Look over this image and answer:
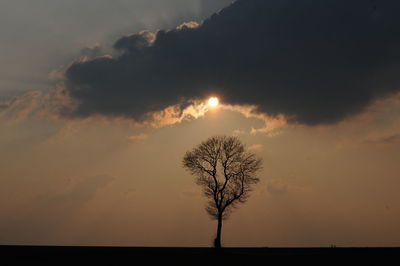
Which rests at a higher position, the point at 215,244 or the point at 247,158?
the point at 247,158

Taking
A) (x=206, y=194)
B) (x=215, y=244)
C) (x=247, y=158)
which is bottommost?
(x=215, y=244)

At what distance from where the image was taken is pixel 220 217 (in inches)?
2461

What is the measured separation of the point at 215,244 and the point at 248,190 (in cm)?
835
